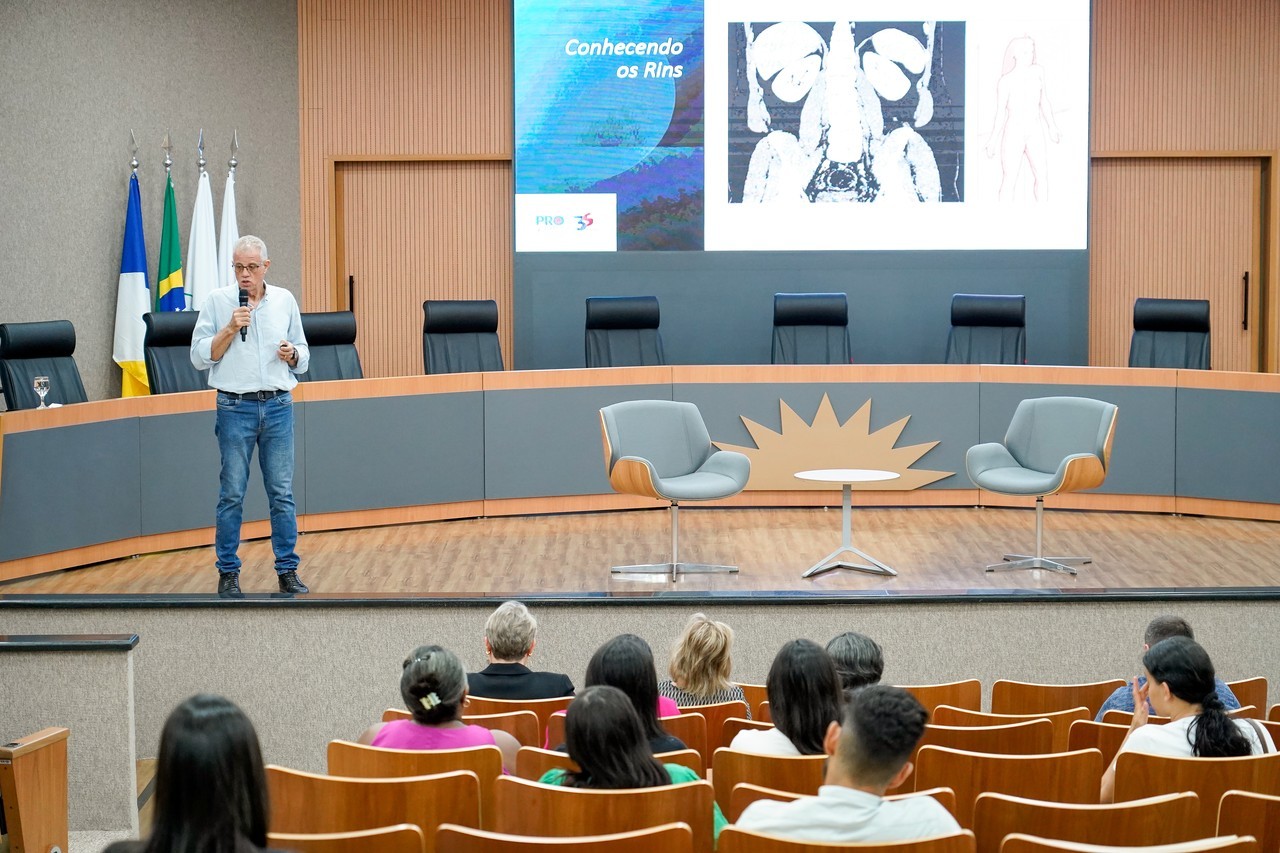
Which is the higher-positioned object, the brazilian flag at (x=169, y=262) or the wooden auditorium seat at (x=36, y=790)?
the brazilian flag at (x=169, y=262)

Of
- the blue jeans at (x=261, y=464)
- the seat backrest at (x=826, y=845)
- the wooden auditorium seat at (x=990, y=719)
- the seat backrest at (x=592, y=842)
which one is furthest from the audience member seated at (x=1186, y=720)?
the blue jeans at (x=261, y=464)

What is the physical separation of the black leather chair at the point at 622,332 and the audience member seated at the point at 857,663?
5762 millimetres

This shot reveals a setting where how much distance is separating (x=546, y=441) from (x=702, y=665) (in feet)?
15.5

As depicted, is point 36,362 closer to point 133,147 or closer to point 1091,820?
point 133,147

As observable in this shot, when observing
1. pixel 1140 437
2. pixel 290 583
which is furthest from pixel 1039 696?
pixel 1140 437

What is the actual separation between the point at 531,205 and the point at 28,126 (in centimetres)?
338

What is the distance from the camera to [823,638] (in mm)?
5391

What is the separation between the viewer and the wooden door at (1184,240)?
1037cm

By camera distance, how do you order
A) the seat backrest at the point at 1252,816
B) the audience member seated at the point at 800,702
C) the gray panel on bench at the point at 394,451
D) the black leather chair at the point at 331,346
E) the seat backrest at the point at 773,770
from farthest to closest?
the black leather chair at the point at 331,346 → the gray panel on bench at the point at 394,451 → the audience member seated at the point at 800,702 → the seat backrest at the point at 773,770 → the seat backrest at the point at 1252,816

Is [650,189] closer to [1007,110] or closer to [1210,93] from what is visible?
[1007,110]

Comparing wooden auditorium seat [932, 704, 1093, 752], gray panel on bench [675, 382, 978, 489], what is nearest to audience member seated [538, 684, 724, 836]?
wooden auditorium seat [932, 704, 1093, 752]

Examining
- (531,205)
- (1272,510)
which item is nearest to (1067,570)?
(1272,510)

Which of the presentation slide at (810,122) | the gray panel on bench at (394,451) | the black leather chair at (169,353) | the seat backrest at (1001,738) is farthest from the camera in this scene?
the presentation slide at (810,122)

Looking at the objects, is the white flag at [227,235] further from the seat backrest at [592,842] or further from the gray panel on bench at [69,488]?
the seat backrest at [592,842]
